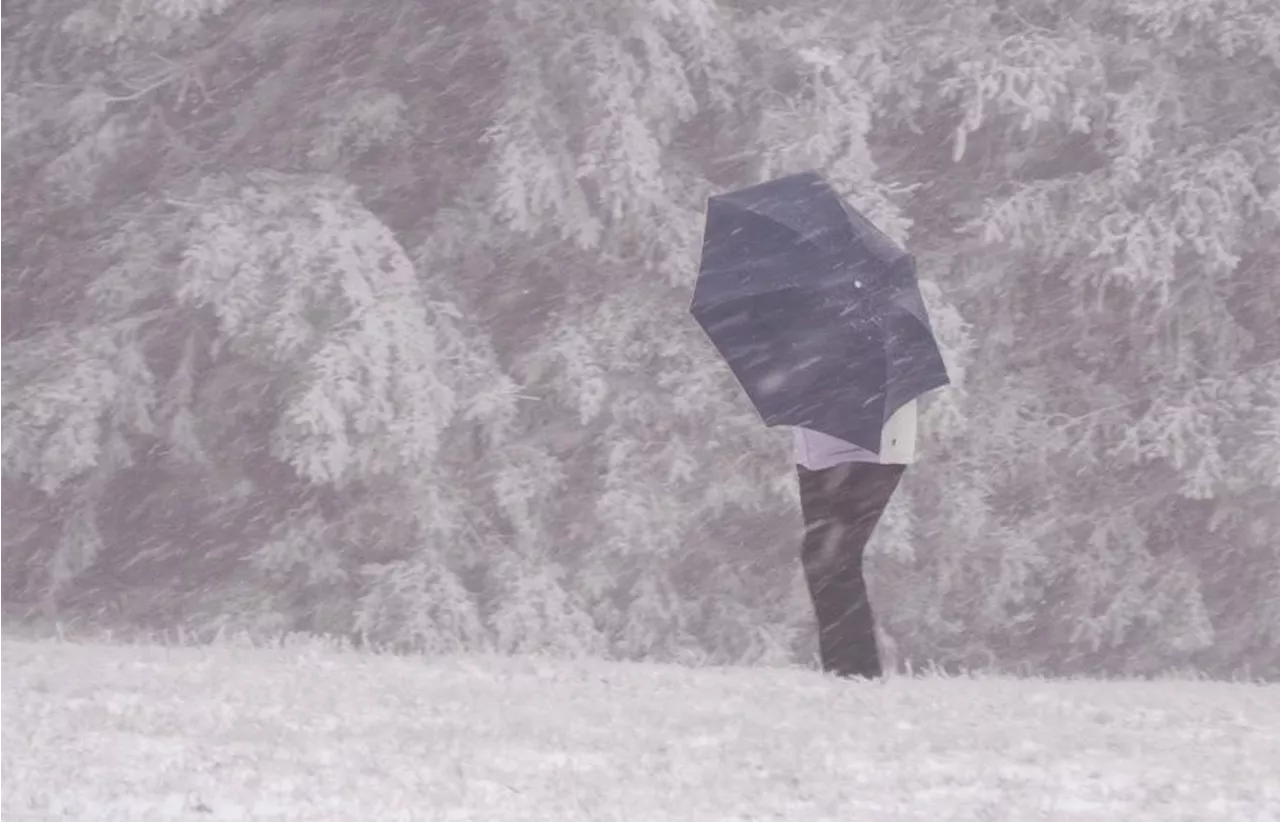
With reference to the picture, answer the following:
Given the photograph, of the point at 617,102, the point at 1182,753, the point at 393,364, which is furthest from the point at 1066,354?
the point at 1182,753

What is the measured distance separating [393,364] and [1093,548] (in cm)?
541

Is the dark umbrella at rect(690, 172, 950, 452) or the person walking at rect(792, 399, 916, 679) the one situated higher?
the dark umbrella at rect(690, 172, 950, 452)

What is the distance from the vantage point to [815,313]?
23.4 feet

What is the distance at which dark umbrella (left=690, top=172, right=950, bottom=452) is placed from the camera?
266 inches

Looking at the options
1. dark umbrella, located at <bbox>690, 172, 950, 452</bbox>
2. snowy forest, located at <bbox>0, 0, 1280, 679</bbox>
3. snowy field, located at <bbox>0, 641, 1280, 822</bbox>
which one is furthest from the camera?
snowy forest, located at <bbox>0, 0, 1280, 679</bbox>

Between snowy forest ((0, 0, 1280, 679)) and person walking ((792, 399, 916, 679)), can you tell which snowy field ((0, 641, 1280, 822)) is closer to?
person walking ((792, 399, 916, 679))

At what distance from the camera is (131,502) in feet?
43.2

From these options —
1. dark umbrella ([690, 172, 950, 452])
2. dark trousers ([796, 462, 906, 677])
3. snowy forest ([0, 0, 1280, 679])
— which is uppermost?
dark umbrella ([690, 172, 950, 452])

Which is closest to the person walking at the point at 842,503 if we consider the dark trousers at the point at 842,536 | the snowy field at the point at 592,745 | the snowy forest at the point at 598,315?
the dark trousers at the point at 842,536

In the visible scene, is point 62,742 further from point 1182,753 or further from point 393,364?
point 393,364

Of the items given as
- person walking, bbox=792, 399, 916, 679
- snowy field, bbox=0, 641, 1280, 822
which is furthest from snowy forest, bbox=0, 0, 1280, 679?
person walking, bbox=792, 399, 916, 679

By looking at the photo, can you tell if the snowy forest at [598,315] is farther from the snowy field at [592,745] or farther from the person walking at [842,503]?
the person walking at [842,503]

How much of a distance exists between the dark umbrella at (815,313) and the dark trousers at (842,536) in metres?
0.19

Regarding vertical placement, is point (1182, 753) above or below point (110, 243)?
above
